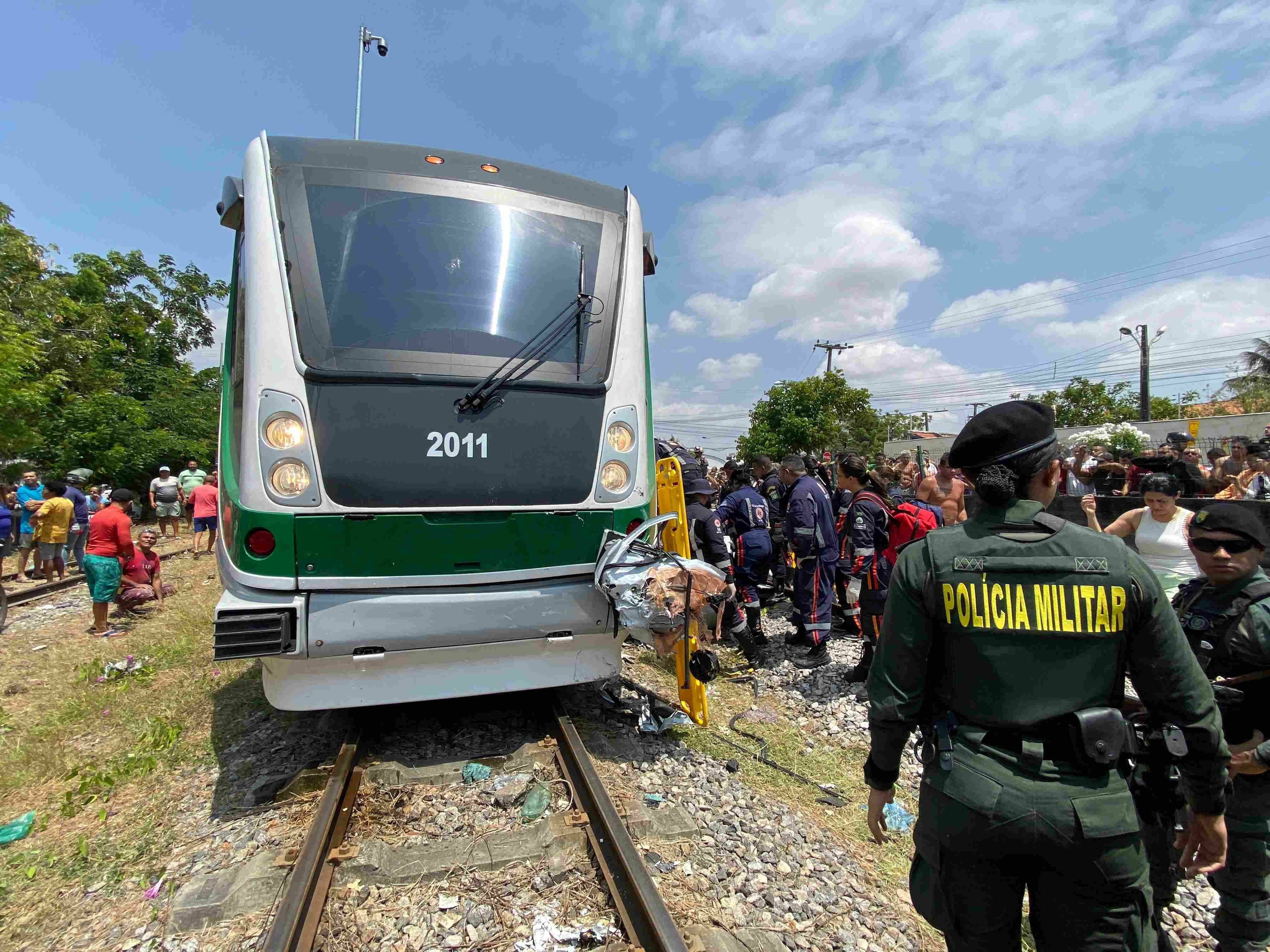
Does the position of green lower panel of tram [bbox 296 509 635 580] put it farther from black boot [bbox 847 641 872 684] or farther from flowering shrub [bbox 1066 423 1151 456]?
flowering shrub [bbox 1066 423 1151 456]

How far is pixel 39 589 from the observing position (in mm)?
10523

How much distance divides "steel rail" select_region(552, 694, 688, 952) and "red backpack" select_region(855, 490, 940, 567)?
2.83 m

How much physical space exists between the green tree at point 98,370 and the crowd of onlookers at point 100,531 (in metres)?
1.36

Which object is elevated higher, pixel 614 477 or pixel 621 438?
pixel 621 438

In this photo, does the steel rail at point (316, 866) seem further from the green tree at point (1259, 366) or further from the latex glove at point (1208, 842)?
the green tree at point (1259, 366)

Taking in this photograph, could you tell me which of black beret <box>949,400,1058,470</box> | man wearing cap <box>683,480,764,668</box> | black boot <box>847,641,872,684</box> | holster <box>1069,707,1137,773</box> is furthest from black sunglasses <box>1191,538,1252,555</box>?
black boot <box>847,641,872,684</box>

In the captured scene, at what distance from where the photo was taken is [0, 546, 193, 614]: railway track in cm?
986

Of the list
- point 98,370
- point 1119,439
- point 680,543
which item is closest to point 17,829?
point 680,543

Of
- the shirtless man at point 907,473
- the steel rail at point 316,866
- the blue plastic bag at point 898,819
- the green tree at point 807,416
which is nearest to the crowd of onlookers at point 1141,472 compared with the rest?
the shirtless man at point 907,473

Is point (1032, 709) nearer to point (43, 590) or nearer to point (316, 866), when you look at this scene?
point (316, 866)

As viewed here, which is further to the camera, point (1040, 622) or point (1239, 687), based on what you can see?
point (1239, 687)

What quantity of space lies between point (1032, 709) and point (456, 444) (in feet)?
9.06

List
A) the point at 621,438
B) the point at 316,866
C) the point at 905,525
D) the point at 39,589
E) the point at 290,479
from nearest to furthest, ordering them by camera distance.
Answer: the point at 316,866, the point at 290,479, the point at 621,438, the point at 905,525, the point at 39,589

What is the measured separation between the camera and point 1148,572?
167cm
